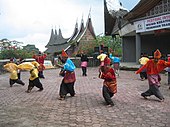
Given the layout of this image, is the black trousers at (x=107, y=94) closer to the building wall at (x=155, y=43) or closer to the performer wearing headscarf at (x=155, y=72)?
the performer wearing headscarf at (x=155, y=72)

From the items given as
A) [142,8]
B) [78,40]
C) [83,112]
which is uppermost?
[142,8]

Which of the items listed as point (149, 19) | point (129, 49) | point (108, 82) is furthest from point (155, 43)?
point (108, 82)

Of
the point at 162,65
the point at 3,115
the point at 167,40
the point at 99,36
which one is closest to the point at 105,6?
the point at 167,40

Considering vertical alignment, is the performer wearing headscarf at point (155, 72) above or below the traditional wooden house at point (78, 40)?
below

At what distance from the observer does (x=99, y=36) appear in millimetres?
40344

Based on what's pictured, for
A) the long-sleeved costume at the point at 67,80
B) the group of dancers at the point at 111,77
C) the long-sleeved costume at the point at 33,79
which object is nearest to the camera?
the group of dancers at the point at 111,77

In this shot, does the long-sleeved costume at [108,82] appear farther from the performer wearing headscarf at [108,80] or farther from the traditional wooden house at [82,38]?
the traditional wooden house at [82,38]

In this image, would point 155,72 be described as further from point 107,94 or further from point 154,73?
point 107,94

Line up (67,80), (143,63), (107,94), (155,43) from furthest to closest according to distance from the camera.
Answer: (155,43) → (143,63) → (67,80) → (107,94)

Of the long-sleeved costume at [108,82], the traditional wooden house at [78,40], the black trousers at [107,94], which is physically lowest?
the black trousers at [107,94]

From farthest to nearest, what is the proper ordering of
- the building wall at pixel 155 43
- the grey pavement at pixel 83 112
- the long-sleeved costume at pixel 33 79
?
1. the building wall at pixel 155 43
2. the long-sleeved costume at pixel 33 79
3. the grey pavement at pixel 83 112

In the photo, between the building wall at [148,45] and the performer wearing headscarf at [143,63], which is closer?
the performer wearing headscarf at [143,63]

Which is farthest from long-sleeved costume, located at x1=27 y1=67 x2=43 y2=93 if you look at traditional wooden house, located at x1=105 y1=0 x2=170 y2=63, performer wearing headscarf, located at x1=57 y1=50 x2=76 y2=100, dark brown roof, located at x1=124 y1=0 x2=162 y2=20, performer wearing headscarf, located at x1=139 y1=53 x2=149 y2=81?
dark brown roof, located at x1=124 y1=0 x2=162 y2=20

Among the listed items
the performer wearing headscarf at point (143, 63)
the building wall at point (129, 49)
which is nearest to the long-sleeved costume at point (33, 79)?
the performer wearing headscarf at point (143, 63)
